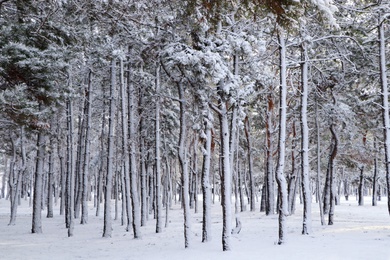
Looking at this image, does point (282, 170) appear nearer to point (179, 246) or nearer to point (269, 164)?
point (179, 246)

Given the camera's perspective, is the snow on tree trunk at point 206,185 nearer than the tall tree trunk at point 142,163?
Yes

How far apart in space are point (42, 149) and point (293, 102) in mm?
14409

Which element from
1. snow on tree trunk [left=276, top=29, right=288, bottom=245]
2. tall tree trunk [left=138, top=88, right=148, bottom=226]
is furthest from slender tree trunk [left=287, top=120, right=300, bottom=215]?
snow on tree trunk [left=276, top=29, right=288, bottom=245]

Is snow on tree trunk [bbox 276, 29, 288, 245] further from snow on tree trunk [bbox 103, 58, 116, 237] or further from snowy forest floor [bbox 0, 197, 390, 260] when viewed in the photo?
snow on tree trunk [bbox 103, 58, 116, 237]

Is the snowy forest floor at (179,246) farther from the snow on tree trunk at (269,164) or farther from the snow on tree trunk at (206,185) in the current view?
the snow on tree trunk at (269,164)

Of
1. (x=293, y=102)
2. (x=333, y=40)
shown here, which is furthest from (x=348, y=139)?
(x=333, y=40)

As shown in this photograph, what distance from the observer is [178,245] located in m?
13.2

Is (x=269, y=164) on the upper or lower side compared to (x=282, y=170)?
upper

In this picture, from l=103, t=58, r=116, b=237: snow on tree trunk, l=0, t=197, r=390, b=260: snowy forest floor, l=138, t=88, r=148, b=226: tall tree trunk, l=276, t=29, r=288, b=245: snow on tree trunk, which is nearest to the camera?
l=0, t=197, r=390, b=260: snowy forest floor

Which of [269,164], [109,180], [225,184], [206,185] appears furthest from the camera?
[269,164]

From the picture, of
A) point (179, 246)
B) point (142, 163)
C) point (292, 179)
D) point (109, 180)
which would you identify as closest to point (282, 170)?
point (179, 246)

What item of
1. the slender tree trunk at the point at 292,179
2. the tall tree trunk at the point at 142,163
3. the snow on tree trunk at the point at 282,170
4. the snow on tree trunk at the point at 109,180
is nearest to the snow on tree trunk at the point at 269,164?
the slender tree trunk at the point at 292,179

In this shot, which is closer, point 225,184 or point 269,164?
point 225,184

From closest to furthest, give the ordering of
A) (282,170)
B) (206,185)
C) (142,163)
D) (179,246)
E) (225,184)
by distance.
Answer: (225,184) < (282,170) < (206,185) < (179,246) < (142,163)
